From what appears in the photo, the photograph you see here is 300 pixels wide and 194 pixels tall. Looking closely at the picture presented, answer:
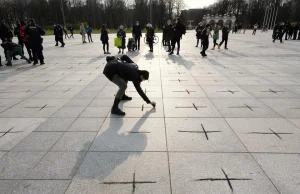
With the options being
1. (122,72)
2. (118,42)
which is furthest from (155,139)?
(118,42)

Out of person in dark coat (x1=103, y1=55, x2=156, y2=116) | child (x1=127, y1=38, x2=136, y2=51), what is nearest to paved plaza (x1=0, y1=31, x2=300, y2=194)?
person in dark coat (x1=103, y1=55, x2=156, y2=116)

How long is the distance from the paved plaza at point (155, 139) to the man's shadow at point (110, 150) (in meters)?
0.01

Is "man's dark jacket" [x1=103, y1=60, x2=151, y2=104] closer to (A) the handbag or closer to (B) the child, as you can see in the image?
(A) the handbag

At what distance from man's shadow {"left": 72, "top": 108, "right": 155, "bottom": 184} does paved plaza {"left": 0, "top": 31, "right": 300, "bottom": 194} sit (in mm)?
15

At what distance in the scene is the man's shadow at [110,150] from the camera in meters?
2.72

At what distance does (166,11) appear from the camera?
226 ft

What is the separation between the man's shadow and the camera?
107 inches

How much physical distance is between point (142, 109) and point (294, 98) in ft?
12.3

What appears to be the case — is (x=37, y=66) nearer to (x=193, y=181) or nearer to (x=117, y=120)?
(x=117, y=120)

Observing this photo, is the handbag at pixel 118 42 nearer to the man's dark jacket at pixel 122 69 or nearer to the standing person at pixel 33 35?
the standing person at pixel 33 35

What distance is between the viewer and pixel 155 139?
346 centimetres

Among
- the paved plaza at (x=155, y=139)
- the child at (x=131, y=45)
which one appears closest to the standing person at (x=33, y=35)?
the paved plaza at (x=155, y=139)

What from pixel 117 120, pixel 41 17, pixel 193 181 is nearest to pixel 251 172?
pixel 193 181

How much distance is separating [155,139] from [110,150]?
2.36 feet
